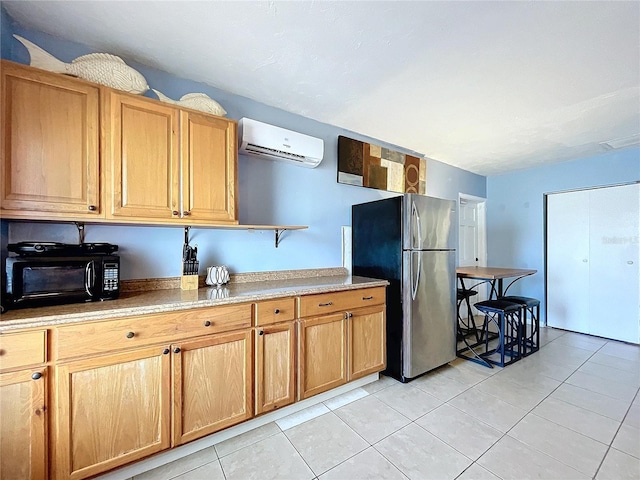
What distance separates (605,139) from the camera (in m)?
3.07

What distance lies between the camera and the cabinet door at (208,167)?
1.73 metres

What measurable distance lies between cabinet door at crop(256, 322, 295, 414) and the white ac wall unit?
4.57ft

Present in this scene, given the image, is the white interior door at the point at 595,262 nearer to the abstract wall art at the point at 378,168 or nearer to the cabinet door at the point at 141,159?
the abstract wall art at the point at 378,168

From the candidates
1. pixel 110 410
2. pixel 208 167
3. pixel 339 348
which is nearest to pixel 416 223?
pixel 339 348

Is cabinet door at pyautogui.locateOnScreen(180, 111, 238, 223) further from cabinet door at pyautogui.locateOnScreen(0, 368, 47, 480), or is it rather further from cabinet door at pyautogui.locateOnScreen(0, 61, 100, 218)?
cabinet door at pyautogui.locateOnScreen(0, 368, 47, 480)

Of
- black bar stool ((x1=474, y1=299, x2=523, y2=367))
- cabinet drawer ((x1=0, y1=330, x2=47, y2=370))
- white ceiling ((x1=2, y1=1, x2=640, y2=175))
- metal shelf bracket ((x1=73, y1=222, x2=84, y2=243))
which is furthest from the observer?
black bar stool ((x1=474, y1=299, x2=523, y2=367))

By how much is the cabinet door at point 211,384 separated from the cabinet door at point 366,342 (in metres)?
0.85

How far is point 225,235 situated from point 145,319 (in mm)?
919

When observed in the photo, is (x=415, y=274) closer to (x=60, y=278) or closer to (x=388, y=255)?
(x=388, y=255)

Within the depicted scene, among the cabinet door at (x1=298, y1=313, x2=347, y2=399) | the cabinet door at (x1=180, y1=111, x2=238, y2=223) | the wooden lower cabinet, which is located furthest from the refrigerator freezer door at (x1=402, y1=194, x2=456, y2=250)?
the cabinet door at (x1=180, y1=111, x2=238, y2=223)

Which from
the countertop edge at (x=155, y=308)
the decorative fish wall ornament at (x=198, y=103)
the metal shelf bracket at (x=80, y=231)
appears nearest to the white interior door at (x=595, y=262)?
the countertop edge at (x=155, y=308)

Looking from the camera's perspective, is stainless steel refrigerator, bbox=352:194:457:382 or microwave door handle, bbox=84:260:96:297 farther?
stainless steel refrigerator, bbox=352:194:457:382

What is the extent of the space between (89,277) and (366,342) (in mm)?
1937

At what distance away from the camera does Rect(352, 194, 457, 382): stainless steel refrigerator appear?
2.32 metres
